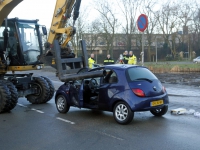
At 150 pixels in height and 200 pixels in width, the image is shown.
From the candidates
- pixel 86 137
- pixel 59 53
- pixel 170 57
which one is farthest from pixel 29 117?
pixel 170 57

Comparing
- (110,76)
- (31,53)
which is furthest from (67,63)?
(31,53)

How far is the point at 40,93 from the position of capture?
11.9 m

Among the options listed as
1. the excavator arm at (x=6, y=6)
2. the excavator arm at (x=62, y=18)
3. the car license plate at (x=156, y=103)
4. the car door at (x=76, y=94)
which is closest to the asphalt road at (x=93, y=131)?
the car door at (x=76, y=94)

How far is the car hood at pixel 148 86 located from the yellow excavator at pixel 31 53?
2.49m

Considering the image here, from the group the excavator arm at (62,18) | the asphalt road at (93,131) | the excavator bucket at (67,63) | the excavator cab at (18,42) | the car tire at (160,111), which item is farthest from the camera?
the excavator cab at (18,42)

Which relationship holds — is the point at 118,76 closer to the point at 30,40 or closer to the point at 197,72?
the point at 30,40

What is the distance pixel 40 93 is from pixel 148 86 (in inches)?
217

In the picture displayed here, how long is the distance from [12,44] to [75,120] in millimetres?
4552

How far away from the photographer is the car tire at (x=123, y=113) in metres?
7.61

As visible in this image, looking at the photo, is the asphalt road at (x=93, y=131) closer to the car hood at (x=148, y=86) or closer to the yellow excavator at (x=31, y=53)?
the car hood at (x=148, y=86)

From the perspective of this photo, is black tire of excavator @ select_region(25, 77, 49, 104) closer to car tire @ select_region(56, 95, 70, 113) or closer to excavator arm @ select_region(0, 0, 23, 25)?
car tire @ select_region(56, 95, 70, 113)

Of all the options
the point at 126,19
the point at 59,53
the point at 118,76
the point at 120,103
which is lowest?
the point at 120,103

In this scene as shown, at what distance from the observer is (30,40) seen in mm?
11602

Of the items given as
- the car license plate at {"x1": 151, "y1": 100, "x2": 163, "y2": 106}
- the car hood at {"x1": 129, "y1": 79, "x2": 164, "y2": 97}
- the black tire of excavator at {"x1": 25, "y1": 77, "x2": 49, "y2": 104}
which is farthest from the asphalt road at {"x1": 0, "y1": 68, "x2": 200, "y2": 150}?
the black tire of excavator at {"x1": 25, "y1": 77, "x2": 49, "y2": 104}
